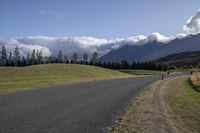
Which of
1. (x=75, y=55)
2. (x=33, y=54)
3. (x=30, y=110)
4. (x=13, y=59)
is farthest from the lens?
(x=75, y=55)

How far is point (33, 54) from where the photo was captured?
16388 cm

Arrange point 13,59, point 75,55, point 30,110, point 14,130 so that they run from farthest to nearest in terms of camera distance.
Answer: point 75,55 < point 13,59 < point 30,110 < point 14,130

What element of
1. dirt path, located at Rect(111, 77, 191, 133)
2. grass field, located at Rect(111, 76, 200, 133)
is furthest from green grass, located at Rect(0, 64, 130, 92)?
grass field, located at Rect(111, 76, 200, 133)

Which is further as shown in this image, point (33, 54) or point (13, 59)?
point (33, 54)

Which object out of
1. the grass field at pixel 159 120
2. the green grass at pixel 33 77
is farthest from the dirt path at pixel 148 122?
the green grass at pixel 33 77

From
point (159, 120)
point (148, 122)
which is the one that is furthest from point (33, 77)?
point (148, 122)

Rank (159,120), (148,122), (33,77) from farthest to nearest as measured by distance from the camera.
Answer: (33,77), (159,120), (148,122)

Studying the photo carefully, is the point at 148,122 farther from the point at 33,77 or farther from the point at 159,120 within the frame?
the point at 33,77

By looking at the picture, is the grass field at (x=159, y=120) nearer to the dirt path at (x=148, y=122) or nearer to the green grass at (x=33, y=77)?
the dirt path at (x=148, y=122)

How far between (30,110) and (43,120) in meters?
2.63

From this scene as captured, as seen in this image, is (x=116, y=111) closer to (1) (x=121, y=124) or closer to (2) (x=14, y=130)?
(1) (x=121, y=124)

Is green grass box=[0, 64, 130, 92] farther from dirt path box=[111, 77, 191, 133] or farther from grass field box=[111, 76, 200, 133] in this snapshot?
grass field box=[111, 76, 200, 133]


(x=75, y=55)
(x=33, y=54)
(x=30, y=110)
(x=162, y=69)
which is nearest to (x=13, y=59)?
(x=33, y=54)

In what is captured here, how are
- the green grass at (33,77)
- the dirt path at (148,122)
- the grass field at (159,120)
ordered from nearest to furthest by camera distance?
the dirt path at (148,122) → the grass field at (159,120) → the green grass at (33,77)
